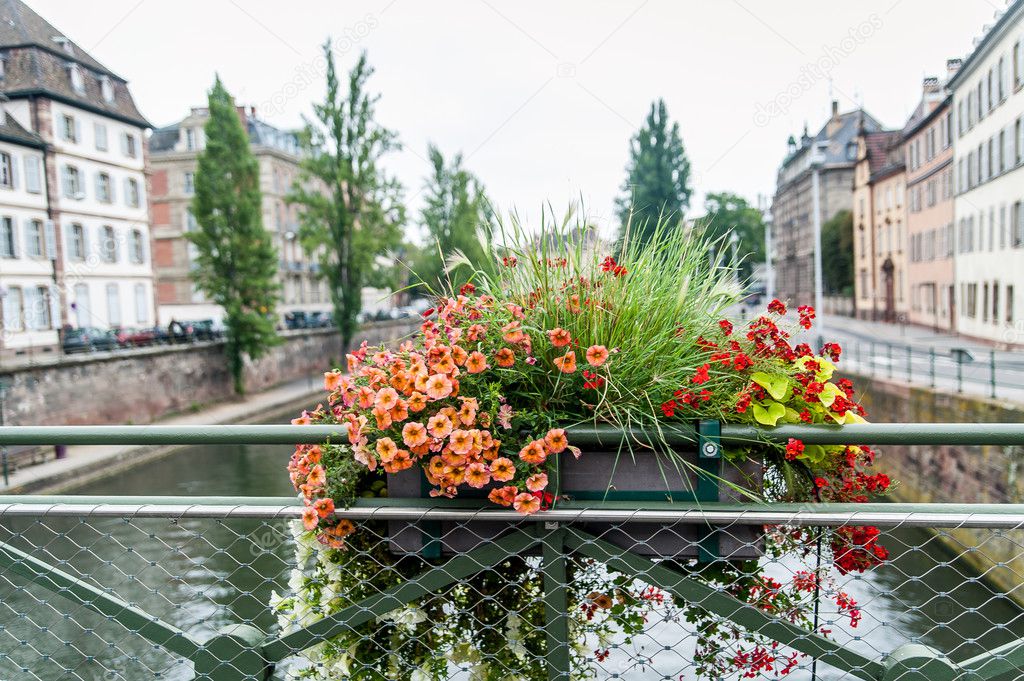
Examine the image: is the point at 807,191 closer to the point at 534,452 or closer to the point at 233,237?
the point at 233,237

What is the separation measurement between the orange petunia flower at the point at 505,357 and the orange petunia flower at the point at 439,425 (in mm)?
195

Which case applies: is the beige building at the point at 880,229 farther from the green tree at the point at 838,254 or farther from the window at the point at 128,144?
the window at the point at 128,144

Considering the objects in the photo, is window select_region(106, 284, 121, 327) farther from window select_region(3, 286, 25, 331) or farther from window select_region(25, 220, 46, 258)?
window select_region(3, 286, 25, 331)

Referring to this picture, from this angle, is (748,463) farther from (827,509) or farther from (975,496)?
(975,496)

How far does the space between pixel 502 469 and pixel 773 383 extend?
0.67 m

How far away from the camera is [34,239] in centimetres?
2883

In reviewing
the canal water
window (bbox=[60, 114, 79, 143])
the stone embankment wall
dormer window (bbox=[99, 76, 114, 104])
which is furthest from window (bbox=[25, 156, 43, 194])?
the canal water

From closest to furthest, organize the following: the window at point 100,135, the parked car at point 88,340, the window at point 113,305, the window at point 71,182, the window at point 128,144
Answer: the parked car at point 88,340 → the window at point 71,182 → the window at point 100,135 → the window at point 113,305 → the window at point 128,144

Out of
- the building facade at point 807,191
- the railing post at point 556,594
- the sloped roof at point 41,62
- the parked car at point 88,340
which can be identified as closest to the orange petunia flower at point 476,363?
the railing post at point 556,594

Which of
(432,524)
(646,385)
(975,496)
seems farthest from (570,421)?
(975,496)

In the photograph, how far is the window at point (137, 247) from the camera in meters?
34.7

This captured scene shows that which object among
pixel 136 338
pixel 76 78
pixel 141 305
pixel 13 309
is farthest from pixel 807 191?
pixel 13 309

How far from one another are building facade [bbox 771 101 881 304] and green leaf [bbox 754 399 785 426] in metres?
47.3

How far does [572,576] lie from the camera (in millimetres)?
2186
